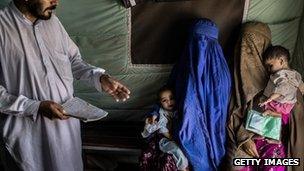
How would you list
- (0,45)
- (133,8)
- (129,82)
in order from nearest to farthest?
(0,45) → (133,8) → (129,82)

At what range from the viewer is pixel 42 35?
85.1 inches

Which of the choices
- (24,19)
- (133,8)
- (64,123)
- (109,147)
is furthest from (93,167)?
(24,19)

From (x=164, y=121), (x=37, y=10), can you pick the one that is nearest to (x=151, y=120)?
(x=164, y=121)

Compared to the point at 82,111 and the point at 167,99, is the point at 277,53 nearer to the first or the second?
the point at 167,99

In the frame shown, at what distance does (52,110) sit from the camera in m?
2.00

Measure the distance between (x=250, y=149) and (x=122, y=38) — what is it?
4.68 ft

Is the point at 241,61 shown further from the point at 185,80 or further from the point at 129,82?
the point at 129,82

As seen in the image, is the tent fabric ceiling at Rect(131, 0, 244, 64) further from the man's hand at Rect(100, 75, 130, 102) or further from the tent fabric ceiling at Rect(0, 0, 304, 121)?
the man's hand at Rect(100, 75, 130, 102)

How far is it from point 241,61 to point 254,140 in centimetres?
62

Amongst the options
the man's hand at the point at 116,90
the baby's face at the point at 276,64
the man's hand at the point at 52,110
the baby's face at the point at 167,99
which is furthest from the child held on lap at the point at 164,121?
the man's hand at the point at 52,110

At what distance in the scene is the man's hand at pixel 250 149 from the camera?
2.67 m

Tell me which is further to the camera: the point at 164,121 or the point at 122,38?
the point at 122,38

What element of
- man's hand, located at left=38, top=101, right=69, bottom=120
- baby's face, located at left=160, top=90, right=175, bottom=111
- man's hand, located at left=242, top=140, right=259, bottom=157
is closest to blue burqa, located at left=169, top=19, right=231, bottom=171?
baby's face, located at left=160, top=90, right=175, bottom=111

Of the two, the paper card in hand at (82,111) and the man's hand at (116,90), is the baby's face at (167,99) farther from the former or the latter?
the paper card in hand at (82,111)
